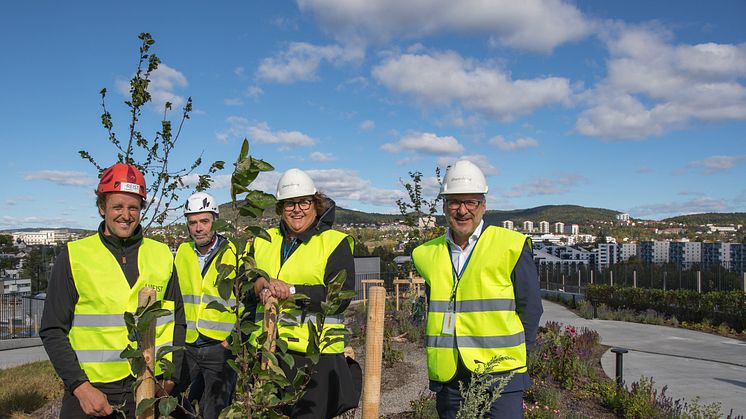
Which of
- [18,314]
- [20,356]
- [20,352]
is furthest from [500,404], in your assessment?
[18,314]

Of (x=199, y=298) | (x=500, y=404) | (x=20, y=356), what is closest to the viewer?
(x=500, y=404)

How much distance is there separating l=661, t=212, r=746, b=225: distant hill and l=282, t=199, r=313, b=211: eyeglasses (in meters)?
74.5

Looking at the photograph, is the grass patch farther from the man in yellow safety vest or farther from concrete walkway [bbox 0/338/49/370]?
concrete walkway [bbox 0/338/49/370]

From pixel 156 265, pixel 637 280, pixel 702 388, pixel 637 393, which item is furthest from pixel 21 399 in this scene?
pixel 637 280

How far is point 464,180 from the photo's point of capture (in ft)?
11.3

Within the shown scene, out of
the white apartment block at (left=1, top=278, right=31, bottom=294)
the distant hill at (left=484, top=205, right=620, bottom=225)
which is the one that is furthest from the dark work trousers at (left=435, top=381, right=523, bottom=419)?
the distant hill at (left=484, top=205, right=620, bottom=225)

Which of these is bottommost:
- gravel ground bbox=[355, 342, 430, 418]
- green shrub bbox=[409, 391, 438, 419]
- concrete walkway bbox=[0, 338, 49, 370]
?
concrete walkway bbox=[0, 338, 49, 370]

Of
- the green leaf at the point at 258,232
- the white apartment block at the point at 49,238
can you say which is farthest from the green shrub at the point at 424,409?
the white apartment block at the point at 49,238

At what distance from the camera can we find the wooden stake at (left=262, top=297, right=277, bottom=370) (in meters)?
2.26

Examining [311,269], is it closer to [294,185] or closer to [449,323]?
[294,185]

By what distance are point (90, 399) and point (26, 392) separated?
6194mm

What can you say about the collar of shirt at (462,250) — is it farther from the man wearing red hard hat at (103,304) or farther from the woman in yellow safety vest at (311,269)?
the man wearing red hard hat at (103,304)

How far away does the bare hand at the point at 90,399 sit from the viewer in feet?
8.68

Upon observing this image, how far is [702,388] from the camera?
27.7ft
